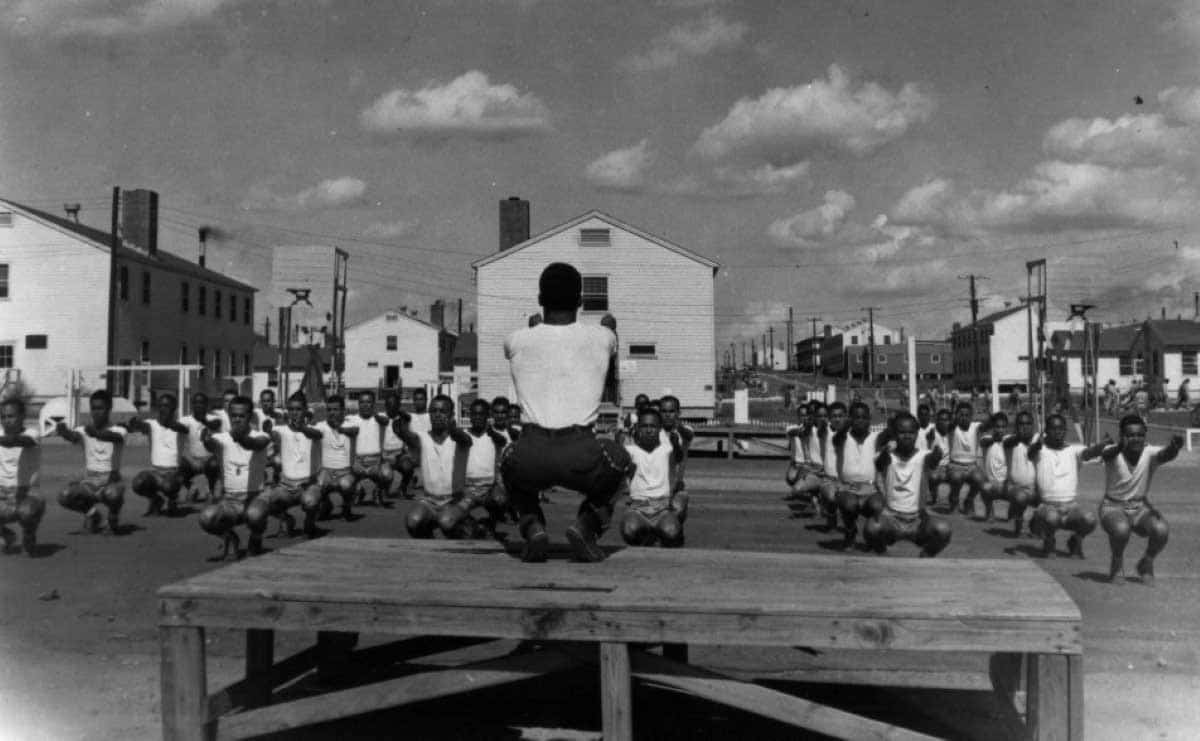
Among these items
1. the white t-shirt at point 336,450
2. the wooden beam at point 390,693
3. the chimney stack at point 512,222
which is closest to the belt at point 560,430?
the wooden beam at point 390,693

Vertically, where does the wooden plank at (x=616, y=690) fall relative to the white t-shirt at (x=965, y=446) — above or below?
below

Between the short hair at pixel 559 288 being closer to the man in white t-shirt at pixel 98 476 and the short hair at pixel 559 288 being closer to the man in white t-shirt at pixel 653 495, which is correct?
the man in white t-shirt at pixel 653 495

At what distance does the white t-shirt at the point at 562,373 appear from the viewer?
4883 millimetres

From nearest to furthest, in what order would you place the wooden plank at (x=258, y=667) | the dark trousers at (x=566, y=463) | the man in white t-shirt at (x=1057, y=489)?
the dark trousers at (x=566, y=463) < the wooden plank at (x=258, y=667) < the man in white t-shirt at (x=1057, y=489)

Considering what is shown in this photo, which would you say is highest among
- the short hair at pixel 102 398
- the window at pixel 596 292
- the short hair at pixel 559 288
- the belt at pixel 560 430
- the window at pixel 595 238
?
the window at pixel 595 238

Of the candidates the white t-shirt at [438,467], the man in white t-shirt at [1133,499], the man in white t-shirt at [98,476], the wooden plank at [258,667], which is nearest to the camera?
the wooden plank at [258,667]

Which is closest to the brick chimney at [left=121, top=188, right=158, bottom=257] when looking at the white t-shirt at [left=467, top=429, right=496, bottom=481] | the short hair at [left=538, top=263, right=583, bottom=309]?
the white t-shirt at [left=467, top=429, right=496, bottom=481]

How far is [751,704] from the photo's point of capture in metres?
4.14

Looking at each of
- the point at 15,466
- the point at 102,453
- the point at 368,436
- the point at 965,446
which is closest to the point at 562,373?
the point at 15,466

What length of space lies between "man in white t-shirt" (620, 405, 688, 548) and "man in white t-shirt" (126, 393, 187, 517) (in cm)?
647

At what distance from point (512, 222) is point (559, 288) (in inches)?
1316

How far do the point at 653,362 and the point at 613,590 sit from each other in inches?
1173

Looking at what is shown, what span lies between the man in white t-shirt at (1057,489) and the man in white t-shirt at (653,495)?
12.6 ft

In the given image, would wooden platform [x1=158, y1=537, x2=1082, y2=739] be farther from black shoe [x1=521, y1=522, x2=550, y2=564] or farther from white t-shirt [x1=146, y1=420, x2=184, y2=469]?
white t-shirt [x1=146, y1=420, x2=184, y2=469]
